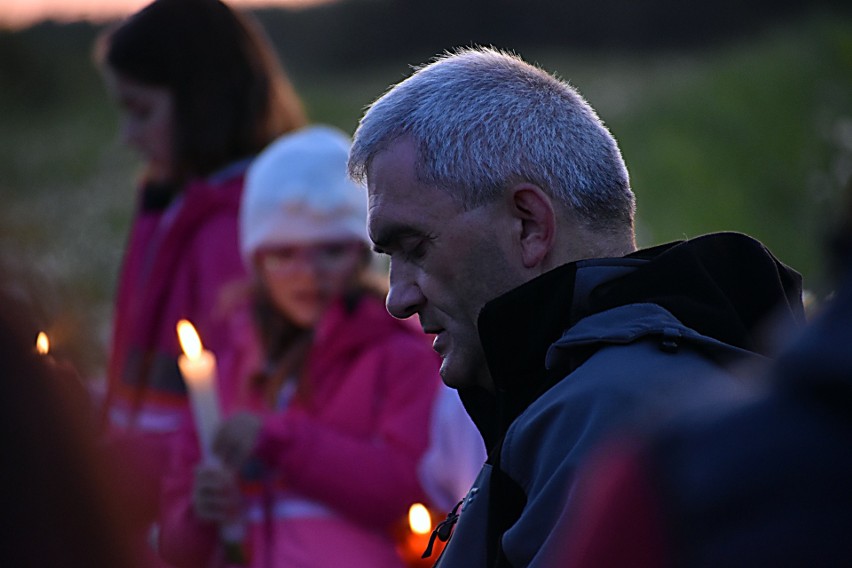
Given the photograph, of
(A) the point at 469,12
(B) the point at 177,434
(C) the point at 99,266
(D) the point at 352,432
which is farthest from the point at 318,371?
(A) the point at 469,12

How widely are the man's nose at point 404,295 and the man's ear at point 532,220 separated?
23 centimetres

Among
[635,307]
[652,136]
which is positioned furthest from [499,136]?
[652,136]

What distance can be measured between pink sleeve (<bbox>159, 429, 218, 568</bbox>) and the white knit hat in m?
0.81

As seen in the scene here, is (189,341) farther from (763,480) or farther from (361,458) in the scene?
(763,480)

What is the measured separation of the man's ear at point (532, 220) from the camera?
2.13 metres

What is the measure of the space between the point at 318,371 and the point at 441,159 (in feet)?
5.62

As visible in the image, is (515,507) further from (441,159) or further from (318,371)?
(318,371)

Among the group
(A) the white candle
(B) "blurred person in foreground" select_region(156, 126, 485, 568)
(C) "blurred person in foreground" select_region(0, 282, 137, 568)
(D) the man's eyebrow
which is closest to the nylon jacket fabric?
(C) "blurred person in foreground" select_region(0, 282, 137, 568)

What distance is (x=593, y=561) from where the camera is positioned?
37.4 inches

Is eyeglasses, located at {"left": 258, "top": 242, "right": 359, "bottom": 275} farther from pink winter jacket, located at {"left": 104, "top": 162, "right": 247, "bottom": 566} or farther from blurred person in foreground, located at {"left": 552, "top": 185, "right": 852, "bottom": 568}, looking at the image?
blurred person in foreground, located at {"left": 552, "top": 185, "right": 852, "bottom": 568}

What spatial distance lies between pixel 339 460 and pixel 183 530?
50 cm

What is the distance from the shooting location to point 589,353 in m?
1.91

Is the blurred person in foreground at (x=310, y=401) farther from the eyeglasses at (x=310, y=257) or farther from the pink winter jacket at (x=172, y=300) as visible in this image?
Answer: the pink winter jacket at (x=172, y=300)

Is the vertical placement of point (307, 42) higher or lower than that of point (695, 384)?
lower
